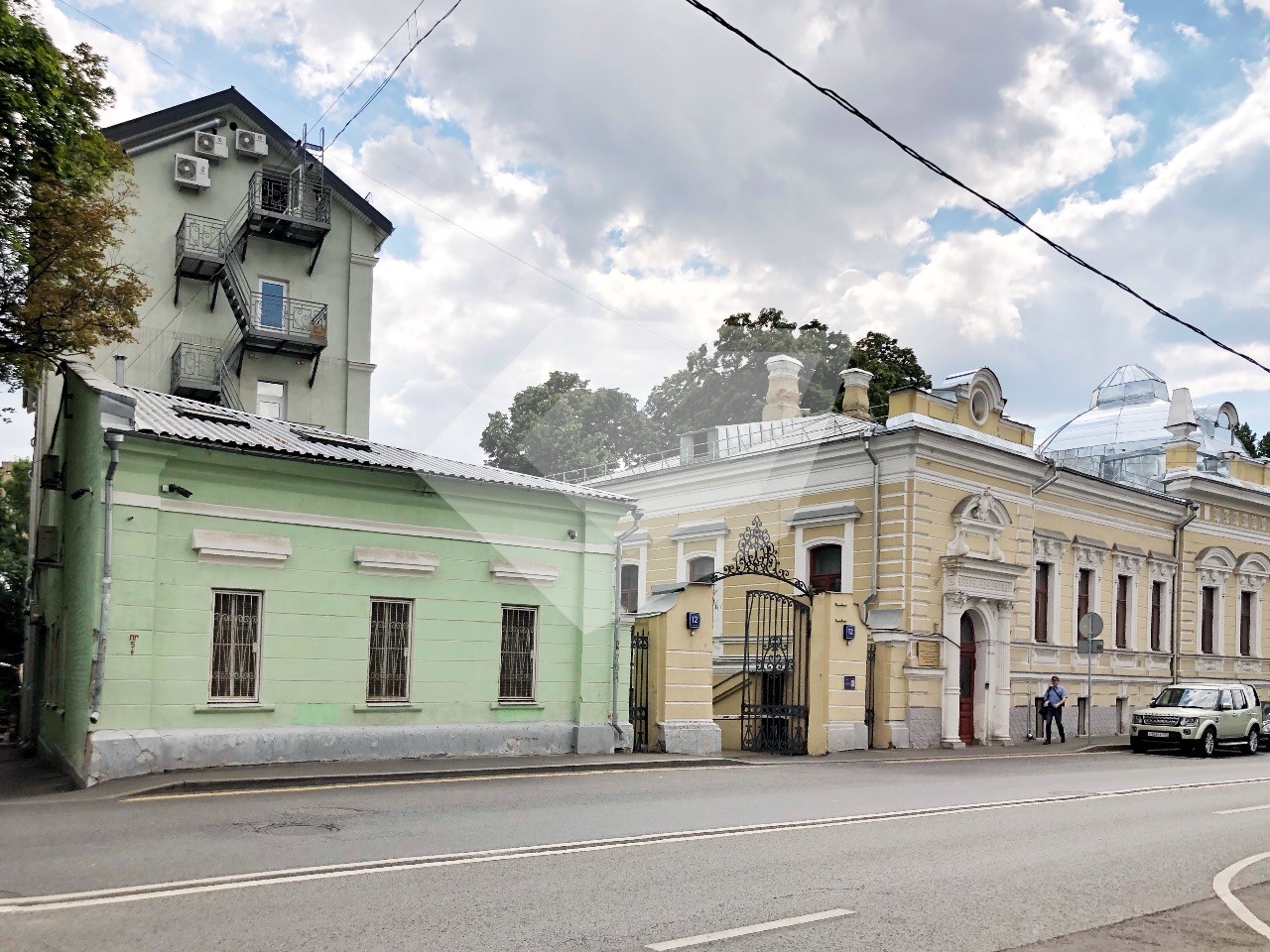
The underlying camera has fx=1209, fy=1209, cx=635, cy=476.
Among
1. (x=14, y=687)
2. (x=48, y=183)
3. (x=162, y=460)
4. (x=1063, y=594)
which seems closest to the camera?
(x=162, y=460)

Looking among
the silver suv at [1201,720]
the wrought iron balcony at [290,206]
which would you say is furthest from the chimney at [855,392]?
the wrought iron balcony at [290,206]

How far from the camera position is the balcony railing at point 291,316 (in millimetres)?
33969

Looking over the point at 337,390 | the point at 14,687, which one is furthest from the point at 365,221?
the point at 14,687

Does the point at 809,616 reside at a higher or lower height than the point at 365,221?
lower

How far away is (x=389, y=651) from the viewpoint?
17.6 meters

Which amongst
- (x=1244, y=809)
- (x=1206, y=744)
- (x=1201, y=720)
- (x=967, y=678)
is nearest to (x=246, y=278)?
(x=967, y=678)

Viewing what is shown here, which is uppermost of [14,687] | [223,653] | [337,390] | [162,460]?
[337,390]

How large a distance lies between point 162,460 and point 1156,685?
30928 mm

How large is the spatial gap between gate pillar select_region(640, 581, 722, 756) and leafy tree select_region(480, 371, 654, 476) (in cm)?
932

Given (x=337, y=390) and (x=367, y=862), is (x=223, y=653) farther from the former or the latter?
(x=337, y=390)

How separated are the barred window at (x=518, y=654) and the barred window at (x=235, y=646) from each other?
13.3 ft

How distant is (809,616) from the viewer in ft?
78.0

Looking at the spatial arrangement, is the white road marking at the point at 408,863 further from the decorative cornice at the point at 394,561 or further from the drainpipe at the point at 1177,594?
the drainpipe at the point at 1177,594

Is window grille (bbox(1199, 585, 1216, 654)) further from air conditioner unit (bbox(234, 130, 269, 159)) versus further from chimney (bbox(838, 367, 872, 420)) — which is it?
air conditioner unit (bbox(234, 130, 269, 159))
